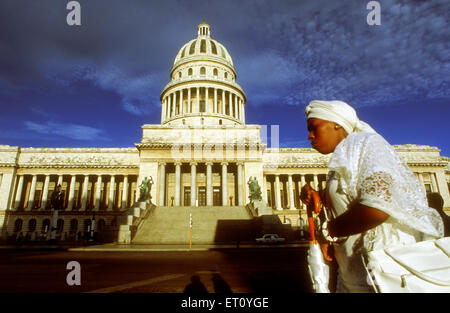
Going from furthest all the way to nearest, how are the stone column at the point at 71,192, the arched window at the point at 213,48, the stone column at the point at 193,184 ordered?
1. the arched window at the point at 213,48
2. the stone column at the point at 71,192
3. the stone column at the point at 193,184

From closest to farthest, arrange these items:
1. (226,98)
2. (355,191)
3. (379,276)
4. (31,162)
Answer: (379,276) < (355,191) < (31,162) < (226,98)

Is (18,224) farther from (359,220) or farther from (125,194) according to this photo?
(359,220)

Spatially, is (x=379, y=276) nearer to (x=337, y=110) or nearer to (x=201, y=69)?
(x=337, y=110)

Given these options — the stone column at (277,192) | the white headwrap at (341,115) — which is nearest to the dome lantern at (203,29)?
the stone column at (277,192)

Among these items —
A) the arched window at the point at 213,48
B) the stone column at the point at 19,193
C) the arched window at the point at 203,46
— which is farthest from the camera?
the arched window at the point at 213,48

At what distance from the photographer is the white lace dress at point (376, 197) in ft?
5.47

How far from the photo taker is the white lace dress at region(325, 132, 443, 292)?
1.67 metres

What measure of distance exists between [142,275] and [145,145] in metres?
31.8

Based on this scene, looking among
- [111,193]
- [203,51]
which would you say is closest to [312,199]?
[111,193]

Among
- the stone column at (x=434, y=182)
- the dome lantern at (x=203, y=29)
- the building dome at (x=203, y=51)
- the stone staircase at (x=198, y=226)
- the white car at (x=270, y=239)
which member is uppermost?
the dome lantern at (x=203, y=29)

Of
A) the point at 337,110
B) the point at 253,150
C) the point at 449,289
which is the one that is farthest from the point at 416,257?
the point at 253,150

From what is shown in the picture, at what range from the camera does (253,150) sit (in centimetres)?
3844

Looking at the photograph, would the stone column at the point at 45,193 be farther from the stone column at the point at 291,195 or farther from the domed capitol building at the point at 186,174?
the stone column at the point at 291,195

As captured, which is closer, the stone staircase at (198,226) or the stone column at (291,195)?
the stone staircase at (198,226)
